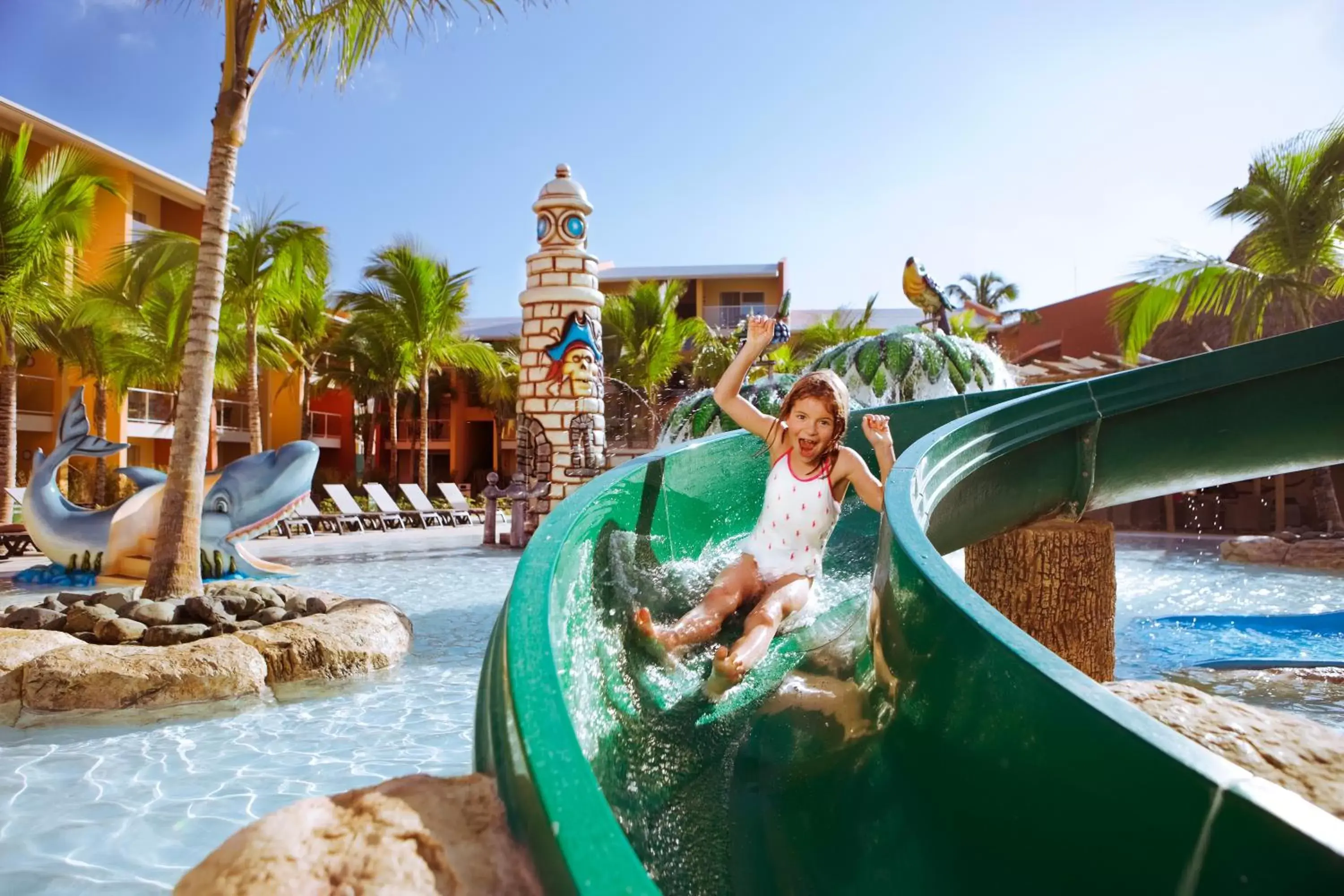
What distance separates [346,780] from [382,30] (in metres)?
6.02

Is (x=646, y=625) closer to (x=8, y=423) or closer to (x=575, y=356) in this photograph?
(x=575, y=356)

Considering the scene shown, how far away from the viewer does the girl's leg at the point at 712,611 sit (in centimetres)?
259

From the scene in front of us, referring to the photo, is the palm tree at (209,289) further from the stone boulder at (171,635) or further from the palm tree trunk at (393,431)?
→ the palm tree trunk at (393,431)

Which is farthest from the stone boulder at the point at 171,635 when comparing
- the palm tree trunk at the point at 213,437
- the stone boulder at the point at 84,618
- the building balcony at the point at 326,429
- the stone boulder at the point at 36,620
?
the building balcony at the point at 326,429

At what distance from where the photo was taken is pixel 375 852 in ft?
4.11

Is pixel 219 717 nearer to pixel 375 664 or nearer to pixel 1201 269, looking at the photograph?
pixel 375 664

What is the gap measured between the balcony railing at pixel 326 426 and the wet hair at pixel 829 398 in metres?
26.2

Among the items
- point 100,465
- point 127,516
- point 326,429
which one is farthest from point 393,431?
point 127,516

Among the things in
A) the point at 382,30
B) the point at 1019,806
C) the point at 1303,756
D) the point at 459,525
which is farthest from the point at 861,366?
the point at 459,525

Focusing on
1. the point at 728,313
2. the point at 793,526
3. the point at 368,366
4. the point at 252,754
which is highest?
the point at 728,313

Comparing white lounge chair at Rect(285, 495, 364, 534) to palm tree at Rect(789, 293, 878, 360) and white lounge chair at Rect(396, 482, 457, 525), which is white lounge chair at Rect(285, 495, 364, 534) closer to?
white lounge chair at Rect(396, 482, 457, 525)

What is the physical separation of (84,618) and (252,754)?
227 centimetres

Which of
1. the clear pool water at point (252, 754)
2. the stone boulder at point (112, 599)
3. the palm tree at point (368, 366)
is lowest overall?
the clear pool water at point (252, 754)

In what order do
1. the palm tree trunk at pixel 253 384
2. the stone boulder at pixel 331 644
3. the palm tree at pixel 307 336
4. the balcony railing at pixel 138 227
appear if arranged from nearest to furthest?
the stone boulder at pixel 331 644
the palm tree trunk at pixel 253 384
the palm tree at pixel 307 336
the balcony railing at pixel 138 227
